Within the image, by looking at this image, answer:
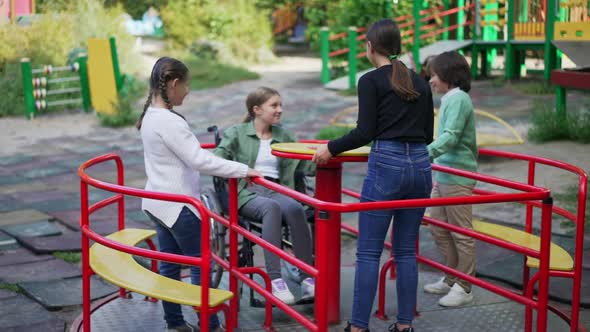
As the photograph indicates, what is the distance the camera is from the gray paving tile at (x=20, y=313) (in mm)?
4410

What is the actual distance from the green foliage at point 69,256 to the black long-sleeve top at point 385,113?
106 inches

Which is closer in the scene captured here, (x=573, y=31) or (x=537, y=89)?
(x=573, y=31)

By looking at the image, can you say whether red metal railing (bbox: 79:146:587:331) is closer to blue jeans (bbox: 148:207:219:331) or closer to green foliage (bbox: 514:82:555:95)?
blue jeans (bbox: 148:207:219:331)

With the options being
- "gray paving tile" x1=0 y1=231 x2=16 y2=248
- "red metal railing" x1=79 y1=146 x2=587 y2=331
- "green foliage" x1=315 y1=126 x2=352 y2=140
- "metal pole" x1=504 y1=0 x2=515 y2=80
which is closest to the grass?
"metal pole" x1=504 y1=0 x2=515 y2=80

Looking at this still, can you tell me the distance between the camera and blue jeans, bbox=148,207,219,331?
396 centimetres

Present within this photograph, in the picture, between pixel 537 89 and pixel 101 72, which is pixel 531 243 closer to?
pixel 537 89

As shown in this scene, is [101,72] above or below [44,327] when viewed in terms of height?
above

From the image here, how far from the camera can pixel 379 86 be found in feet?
11.8

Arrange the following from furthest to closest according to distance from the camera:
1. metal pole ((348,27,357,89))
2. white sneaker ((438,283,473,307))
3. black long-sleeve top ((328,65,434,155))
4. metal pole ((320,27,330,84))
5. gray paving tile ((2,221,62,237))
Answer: metal pole ((320,27,330,84)), metal pole ((348,27,357,89)), gray paving tile ((2,221,62,237)), white sneaker ((438,283,473,307)), black long-sleeve top ((328,65,434,155))

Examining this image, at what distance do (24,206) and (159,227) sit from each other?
11.9 feet

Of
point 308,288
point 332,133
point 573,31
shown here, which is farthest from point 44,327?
point 573,31

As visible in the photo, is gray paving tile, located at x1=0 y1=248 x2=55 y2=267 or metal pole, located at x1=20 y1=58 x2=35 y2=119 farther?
metal pole, located at x1=20 y1=58 x2=35 y2=119

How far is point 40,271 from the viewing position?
5426mm

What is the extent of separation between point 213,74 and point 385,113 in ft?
44.4
